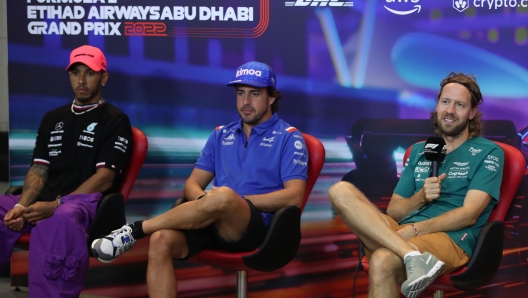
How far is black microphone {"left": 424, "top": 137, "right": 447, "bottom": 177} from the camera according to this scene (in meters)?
2.93

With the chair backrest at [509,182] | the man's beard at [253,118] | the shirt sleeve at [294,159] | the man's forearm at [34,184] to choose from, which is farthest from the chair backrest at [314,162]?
the man's forearm at [34,184]

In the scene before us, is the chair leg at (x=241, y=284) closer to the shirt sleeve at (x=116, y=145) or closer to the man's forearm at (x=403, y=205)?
the man's forearm at (x=403, y=205)

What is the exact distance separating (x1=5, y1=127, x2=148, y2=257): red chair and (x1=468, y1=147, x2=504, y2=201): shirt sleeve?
5.50 ft

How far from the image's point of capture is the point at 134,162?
12.3 feet

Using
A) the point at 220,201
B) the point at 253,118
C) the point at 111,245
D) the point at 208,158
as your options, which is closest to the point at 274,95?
the point at 253,118

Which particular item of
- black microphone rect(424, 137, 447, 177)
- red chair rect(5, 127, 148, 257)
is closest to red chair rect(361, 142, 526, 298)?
black microphone rect(424, 137, 447, 177)

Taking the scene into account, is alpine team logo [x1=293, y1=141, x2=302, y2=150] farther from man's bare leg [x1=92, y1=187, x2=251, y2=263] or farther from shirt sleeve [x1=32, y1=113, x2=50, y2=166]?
shirt sleeve [x1=32, y1=113, x2=50, y2=166]

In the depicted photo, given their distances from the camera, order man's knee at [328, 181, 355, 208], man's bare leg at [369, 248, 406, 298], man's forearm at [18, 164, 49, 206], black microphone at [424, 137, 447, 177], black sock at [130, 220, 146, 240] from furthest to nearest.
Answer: man's forearm at [18, 164, 49, 206] → black sock at [130, 220, 146, 240] → man's knee at [328, 181, 355, 208] → black microphone at [424, 137, 447, 177] → man's bare leg at [369, 248, 406, 298]

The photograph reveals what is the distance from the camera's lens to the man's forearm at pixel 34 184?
3.71m

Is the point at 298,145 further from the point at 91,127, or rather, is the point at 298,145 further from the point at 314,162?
the point at 91,127

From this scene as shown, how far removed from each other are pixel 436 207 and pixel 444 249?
320mm

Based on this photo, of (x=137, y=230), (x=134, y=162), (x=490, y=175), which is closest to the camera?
(x=490, y=175)

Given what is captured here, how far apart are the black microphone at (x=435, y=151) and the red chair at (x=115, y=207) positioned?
59.8 inches

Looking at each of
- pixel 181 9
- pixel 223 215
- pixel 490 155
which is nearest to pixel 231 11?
pixel 181 9
